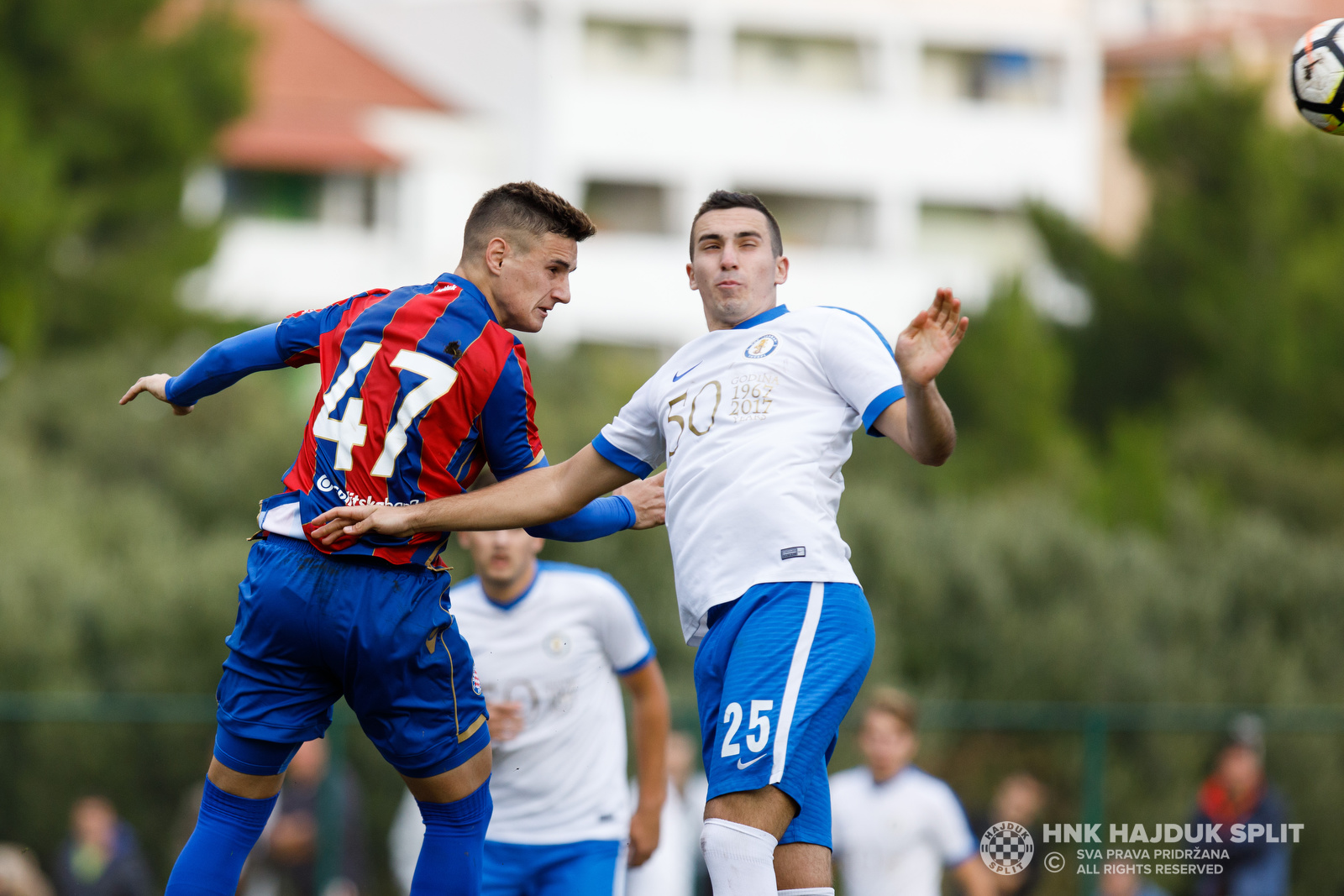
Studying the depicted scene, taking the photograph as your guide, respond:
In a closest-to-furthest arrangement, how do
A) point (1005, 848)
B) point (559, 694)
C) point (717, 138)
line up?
1. point (559, 694)
2. point (1005, 848)
3. point (717, 138)

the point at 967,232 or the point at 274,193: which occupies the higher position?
the point at 274,193

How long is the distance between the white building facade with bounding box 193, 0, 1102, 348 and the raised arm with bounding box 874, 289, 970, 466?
3528 cm

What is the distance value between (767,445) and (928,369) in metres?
0.68

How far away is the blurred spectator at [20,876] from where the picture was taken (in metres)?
11.3

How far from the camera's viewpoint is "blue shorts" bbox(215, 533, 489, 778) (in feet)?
15.8

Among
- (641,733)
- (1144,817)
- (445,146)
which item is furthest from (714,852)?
(445,146)

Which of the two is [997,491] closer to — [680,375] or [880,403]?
[680,375]

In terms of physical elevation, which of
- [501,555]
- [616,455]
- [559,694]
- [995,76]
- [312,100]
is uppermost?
[995,76]

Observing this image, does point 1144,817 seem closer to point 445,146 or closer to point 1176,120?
point 1176,120

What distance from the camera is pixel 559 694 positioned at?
23.2 ft

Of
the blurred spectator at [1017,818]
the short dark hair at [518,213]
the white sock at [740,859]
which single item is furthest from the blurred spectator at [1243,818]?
the short dark hair at [518,213]

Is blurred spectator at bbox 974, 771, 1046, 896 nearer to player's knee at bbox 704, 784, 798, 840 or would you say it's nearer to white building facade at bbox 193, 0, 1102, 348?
player's knee at bbox 704, 784, 798, 840

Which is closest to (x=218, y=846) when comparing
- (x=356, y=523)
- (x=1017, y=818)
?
(x=356, y=523)

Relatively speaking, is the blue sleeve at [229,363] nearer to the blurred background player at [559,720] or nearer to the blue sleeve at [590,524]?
the blue sleeve at [590,524]
